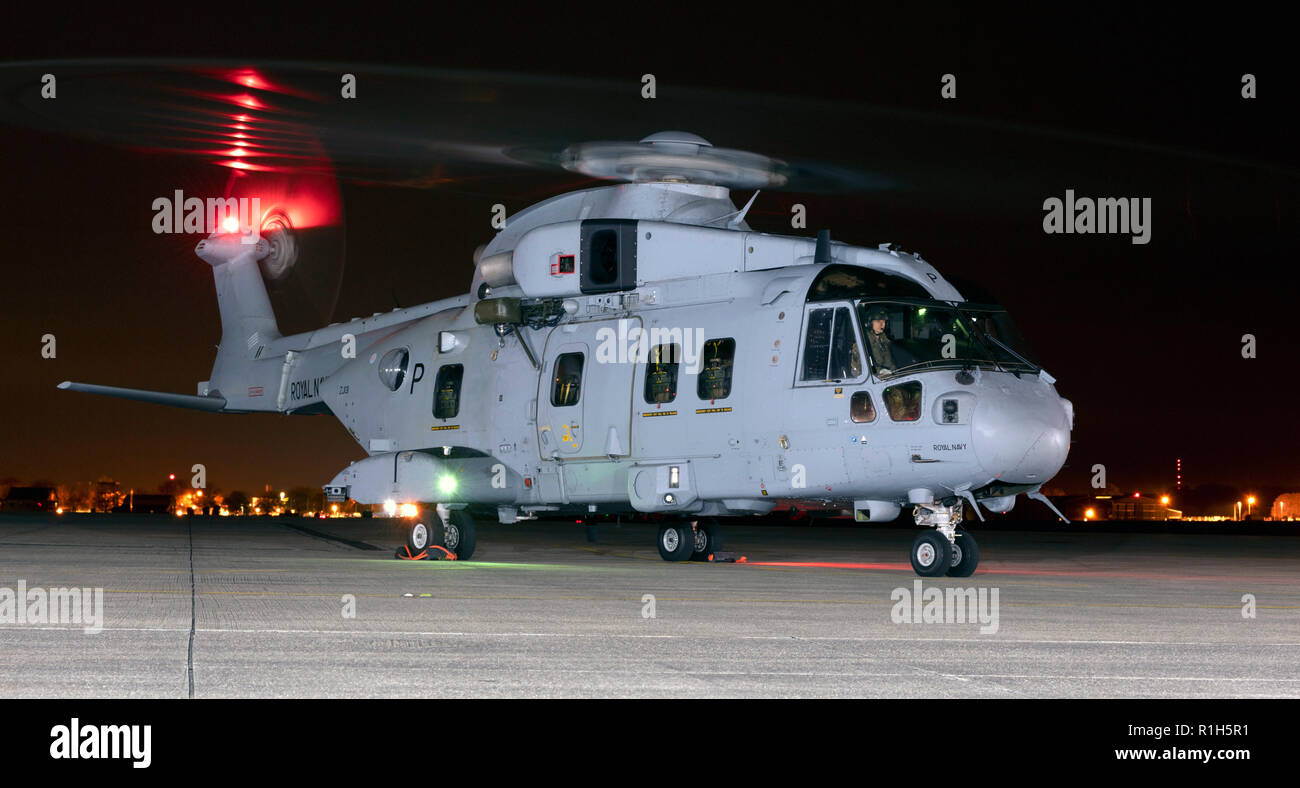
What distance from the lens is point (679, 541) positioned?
2122 centimetres

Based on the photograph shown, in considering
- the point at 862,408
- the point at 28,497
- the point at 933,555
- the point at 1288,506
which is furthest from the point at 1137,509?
the point at 862,408

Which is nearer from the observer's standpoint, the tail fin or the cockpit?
the cockpit

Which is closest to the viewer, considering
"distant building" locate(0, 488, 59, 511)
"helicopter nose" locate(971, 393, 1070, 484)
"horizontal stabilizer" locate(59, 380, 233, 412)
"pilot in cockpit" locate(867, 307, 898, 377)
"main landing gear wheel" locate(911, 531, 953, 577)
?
"helicopter nose" locate(971, 393, 1070, 484)

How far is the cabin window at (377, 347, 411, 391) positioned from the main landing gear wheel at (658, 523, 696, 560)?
5.29 metres

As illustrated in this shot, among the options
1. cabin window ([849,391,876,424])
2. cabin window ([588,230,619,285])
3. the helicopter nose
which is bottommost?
the helicopter nose

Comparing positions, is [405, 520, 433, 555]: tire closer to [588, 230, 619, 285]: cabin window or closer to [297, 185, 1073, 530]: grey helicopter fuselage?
[297, 185, 1073, 530]: grey helicopter fuselage

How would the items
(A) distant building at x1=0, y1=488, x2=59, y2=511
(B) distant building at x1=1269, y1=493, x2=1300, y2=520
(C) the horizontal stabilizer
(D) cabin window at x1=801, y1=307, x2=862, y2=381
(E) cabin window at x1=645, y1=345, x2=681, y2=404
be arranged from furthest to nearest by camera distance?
(B) distant building at x1=1269, y1=493, x2=1300, y2=520 < (A) distant building at x1=0, y1=488, x2=59, y2=511 < (C) the horizontal stabilizer < (E) cabin window at x1=645, y1=345, x2=681, y2=404 < (D) cabin window at x1=801, y1=307, x2=862, y2=381

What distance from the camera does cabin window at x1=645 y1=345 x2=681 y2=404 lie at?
61.7 feet

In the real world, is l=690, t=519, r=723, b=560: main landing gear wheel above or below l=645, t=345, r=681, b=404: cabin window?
below

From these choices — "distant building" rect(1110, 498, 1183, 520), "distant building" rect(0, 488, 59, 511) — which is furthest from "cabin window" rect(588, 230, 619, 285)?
"distant building" rect(0, 488, 59, 511)

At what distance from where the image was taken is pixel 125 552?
21969 millimetres
